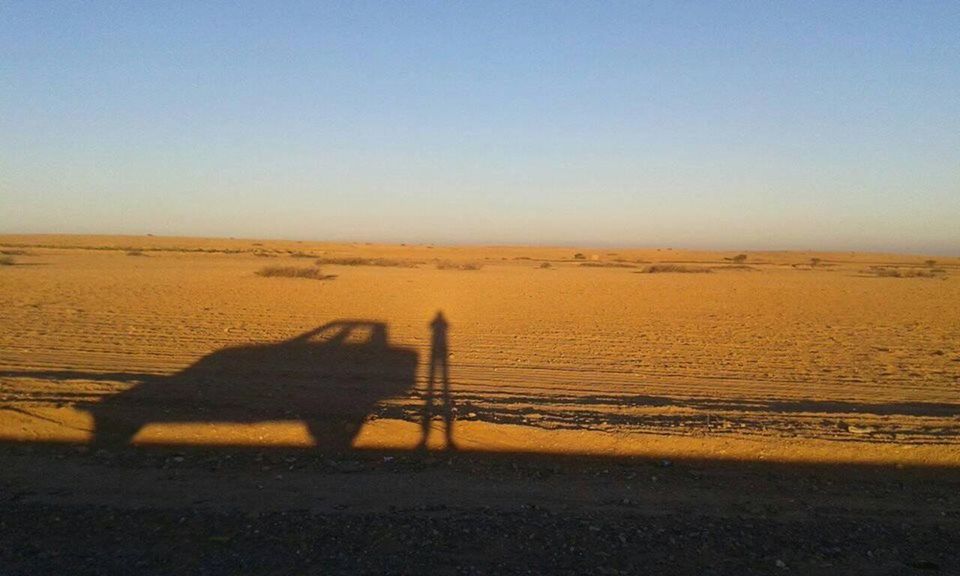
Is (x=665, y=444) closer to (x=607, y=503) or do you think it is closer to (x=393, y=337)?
(x=607, y=503)

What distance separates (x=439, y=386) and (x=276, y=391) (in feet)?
7.85

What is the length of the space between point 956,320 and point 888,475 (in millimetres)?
18233

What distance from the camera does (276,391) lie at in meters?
9.46

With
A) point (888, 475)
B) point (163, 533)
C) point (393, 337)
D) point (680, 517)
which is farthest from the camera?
point (393, 337)

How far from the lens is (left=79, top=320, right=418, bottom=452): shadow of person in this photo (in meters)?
7.70

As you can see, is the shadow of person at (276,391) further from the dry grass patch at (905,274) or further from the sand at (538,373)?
the dry grass patch at (905,274)

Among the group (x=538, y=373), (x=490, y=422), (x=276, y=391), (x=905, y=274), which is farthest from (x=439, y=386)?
(x=905, y=274)

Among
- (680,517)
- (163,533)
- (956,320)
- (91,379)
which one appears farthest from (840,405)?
(956,320)

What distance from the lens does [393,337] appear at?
1545 centimetres

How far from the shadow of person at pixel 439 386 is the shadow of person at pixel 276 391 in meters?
0.39

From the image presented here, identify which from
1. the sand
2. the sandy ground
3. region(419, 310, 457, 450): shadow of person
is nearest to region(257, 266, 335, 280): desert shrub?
the sand

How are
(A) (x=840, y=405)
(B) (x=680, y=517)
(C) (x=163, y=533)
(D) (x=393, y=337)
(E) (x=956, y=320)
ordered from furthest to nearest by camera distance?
(E) (x=956, y=320) → (D) (x=393, y=337) → (A) (x=840, y=405) → (B) (x=680, y=517) → (C) (x=163, y=533)

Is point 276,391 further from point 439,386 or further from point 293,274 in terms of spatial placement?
point 293,274

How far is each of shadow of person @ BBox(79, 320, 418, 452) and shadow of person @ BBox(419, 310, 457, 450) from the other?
39cm
